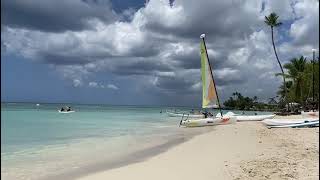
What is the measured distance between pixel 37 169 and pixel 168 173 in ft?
11.7

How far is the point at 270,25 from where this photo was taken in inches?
2168

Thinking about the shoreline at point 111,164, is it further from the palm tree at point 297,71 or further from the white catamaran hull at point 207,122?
the palm tree at point 297,71

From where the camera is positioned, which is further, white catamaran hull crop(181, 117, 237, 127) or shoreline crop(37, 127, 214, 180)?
white catamaran hull crop(181, 117, 237, 127)

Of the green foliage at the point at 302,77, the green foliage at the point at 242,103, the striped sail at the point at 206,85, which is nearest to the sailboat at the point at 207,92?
the striped sail at the point at 206,85

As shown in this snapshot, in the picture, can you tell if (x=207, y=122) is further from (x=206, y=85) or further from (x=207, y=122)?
(x=206, y=85)

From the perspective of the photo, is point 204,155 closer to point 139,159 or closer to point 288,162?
point 139,159

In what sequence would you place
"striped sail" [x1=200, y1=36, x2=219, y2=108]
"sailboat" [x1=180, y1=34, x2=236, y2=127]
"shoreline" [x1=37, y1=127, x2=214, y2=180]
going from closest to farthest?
1. "shoreline" [x1=37, y1=127, x2=214, y2=180]
2. "sailboat" [x1=180, y1=34, x2=236, y2=127]
3. "striped sail" [x1=200, y1=36, x2=219, y2=108]

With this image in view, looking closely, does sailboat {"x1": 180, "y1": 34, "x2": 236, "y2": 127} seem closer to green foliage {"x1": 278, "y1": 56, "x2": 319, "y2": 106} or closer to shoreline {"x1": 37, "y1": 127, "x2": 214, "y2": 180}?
shoreline {"x1": 37, "y1": 127, "x2": 214, "y2": 180}

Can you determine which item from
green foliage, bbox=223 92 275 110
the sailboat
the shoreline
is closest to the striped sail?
the sailboat

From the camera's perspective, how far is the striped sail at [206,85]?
3198 centimetres

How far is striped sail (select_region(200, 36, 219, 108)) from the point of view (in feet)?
105

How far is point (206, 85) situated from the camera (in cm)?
3206

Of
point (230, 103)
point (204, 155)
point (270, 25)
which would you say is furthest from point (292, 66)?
point (230, 103)

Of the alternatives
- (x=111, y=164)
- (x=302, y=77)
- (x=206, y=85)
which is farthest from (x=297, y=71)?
(x=111, y=164)
